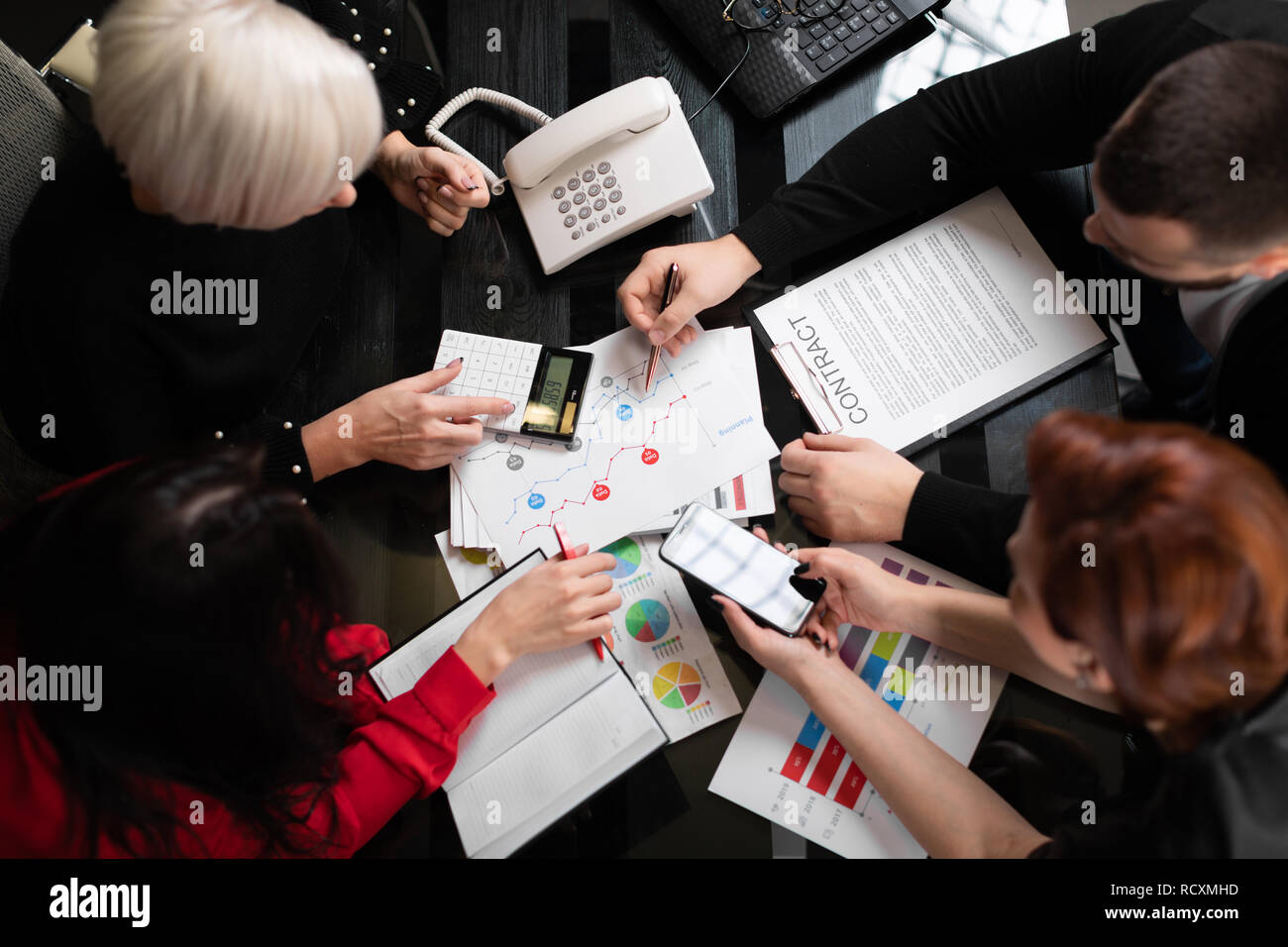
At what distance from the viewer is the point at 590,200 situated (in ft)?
3.95

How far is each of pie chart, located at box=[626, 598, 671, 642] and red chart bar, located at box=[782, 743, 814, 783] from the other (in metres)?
0.22

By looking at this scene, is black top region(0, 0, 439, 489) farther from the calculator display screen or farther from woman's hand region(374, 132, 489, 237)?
the calculator display screen

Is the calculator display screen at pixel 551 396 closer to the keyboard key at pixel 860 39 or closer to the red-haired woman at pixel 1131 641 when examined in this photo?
the red-haired woman at pixel 1131 641

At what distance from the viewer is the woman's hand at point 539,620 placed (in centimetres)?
105

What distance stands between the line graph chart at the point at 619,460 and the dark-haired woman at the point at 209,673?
0.11 meters

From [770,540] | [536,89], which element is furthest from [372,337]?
[770,540]

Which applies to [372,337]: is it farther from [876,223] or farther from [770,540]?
[876,223]

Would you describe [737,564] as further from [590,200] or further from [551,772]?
[590,200]

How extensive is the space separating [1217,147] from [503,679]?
1.01 metres

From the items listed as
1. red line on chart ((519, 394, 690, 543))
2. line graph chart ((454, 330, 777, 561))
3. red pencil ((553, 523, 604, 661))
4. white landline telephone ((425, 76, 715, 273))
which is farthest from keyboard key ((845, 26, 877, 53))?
red pencil ((553, 523, 604, 661))

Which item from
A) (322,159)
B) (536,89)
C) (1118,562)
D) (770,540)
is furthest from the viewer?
(536,89)

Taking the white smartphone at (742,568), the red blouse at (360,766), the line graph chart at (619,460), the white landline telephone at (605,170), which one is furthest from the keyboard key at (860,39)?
the red blouse at (360,766)
